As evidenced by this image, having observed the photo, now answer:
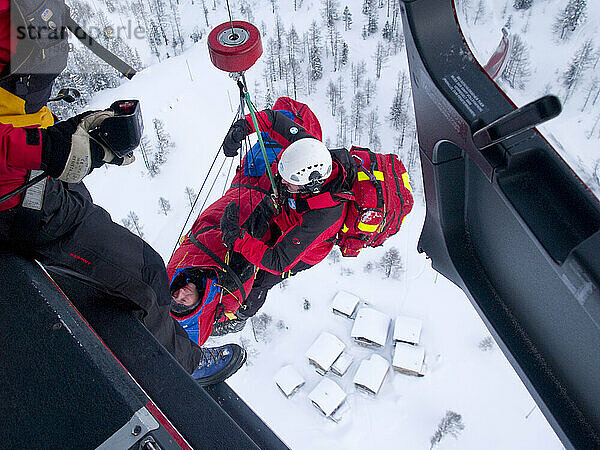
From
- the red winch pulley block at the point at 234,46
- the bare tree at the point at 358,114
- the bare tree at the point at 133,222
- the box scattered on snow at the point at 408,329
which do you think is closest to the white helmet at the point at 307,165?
the red winch pulley block at the point at 234,46

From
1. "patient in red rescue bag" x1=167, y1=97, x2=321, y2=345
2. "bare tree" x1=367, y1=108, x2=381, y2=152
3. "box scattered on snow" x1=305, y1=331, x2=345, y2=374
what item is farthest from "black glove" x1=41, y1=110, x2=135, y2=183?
"bare tree" x1=367, y1=108, x2=381, y2=152

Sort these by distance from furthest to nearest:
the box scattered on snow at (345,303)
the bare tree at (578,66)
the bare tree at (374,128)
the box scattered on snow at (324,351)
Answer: the bare tree at (374,128), the box scattered on snow at (345,303), the box scattered on snow at (324,351), the bare tree at (578,66)

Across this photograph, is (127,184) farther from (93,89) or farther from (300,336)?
(300,336)

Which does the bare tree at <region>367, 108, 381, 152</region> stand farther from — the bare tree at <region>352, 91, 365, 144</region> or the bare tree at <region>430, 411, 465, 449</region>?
the bare tree at <region>430, 411, 465, 449</region>

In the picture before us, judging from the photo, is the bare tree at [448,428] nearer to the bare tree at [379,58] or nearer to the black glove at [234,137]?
the bare tree at [379,58]

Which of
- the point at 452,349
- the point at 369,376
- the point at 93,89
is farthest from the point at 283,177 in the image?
the point at 93,89

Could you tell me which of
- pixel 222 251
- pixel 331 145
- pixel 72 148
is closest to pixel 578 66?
pixel 72 148
